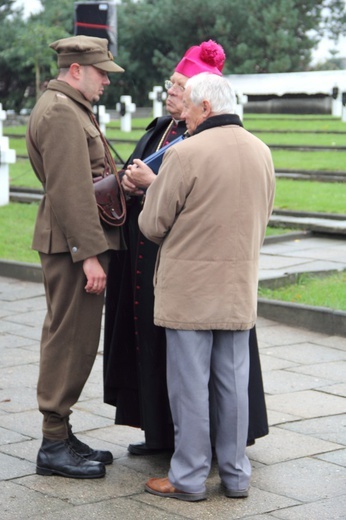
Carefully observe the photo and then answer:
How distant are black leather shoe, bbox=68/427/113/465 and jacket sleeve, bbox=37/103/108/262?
877 millimetres

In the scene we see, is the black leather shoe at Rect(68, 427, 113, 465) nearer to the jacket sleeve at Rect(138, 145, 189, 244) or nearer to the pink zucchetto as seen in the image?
the jacket sleeve at Rect(138, 145, 189, 244)

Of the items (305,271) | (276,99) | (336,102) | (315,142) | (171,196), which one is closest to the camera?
(171,196)

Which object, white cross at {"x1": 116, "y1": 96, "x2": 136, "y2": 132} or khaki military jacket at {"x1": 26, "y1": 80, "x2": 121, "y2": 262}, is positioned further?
white cross at {"x1": 116, "y1": 96, "x2": 136, "y2": 132}

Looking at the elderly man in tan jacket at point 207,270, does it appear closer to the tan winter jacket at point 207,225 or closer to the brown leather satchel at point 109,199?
the tan winter jacket at point 207,225

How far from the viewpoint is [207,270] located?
14.3 feet

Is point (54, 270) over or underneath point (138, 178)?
underneath

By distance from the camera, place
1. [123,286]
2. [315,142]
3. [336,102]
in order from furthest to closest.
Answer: [336,102] → [315,142] → [123,286]

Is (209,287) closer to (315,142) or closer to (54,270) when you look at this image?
(54,270)

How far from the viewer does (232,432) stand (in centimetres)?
453

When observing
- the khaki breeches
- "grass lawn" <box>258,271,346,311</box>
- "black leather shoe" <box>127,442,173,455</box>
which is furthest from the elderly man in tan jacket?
"grass lawn" <box>258,271,346,311</box>

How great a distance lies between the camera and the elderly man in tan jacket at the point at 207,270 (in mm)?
4336

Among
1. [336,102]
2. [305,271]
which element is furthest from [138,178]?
[336,102]

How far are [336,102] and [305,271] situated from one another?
1061 inches

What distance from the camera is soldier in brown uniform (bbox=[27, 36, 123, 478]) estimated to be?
4633 mm
